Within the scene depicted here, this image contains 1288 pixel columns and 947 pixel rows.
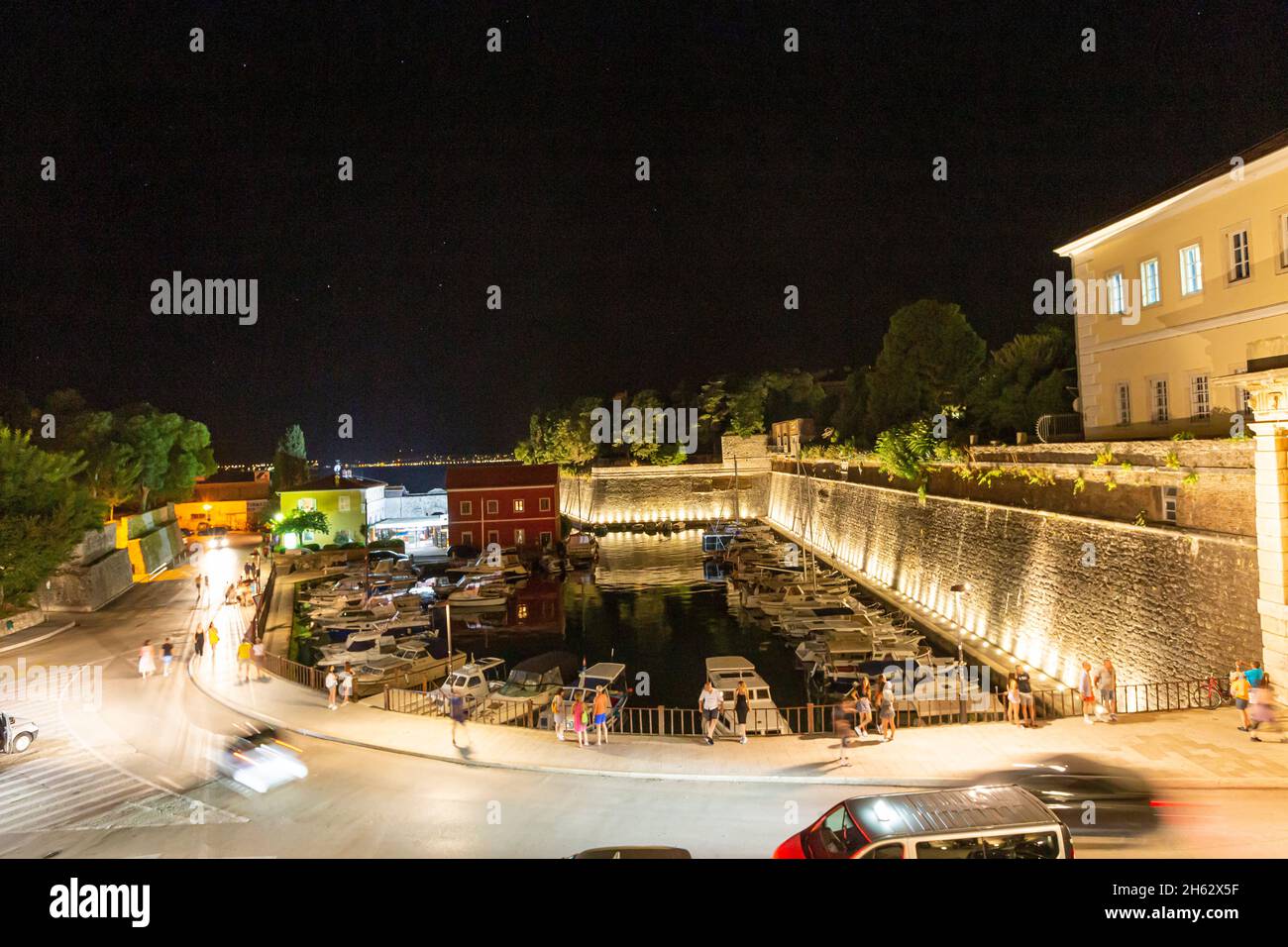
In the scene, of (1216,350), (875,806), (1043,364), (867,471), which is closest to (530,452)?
(867,471)

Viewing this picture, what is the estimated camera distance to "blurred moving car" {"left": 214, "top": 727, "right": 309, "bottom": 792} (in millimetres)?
13758

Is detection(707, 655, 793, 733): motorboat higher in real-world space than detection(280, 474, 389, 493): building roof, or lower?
lower

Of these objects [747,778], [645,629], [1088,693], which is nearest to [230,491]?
[645,629]

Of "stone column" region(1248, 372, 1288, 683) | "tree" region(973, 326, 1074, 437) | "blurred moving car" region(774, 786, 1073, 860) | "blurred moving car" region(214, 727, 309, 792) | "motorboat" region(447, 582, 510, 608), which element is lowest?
"motorboat" region(447, 582, 510, 608)

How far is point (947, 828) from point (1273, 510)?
37.1ft

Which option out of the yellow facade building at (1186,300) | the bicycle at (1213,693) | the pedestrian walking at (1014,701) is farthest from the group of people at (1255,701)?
the yellow facade building at (1186,300)

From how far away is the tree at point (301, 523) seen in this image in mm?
55969

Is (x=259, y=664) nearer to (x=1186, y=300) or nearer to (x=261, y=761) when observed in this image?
(x=261, y=761)

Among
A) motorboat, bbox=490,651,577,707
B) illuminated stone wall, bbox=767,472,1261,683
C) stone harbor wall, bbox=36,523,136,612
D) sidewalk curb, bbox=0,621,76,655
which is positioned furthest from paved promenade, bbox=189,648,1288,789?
stone harbor wall, bbox=36,523,136,612

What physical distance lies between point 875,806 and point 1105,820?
187 inches

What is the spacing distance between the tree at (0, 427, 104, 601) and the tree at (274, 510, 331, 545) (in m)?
22.0

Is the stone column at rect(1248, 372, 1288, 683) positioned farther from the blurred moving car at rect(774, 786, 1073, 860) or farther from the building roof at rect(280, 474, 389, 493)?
the building roof at rect(280, 474, 389, 493)

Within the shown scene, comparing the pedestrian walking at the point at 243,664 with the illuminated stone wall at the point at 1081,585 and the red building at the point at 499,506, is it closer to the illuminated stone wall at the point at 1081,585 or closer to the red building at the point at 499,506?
the illuminated stone wall at the point at 1081,585

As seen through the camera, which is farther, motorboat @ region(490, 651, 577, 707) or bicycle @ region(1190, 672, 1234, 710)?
motorboat @ region(490, 651, 577, 707)
